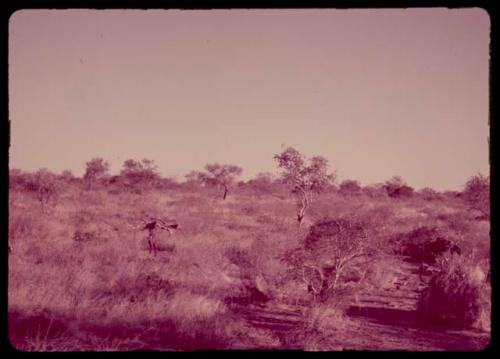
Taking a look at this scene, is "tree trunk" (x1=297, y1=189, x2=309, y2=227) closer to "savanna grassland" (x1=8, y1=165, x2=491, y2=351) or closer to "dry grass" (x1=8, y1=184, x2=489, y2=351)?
"dry grass" (x1=8, y1=184, x2=489, y2=351)

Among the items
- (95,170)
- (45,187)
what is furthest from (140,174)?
(45,187)

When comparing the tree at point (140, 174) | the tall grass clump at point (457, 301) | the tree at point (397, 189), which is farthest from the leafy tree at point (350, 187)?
the tall grass clump at point (457, 301)

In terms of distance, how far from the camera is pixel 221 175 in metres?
39.1

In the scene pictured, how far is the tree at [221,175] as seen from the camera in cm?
3831

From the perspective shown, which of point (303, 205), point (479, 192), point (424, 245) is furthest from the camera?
point (303, 205)

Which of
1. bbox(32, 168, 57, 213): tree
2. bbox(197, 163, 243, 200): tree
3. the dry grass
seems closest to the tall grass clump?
the dry grass

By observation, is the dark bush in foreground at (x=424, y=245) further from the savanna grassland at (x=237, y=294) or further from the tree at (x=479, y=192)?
the tree at (x=479, y=192)

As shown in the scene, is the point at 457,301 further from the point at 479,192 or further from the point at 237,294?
the point at 479,192

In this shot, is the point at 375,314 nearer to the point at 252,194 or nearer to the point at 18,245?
the point at 18,245

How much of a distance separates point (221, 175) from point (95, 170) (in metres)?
10.9

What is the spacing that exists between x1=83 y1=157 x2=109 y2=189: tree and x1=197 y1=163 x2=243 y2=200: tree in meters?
8.60
